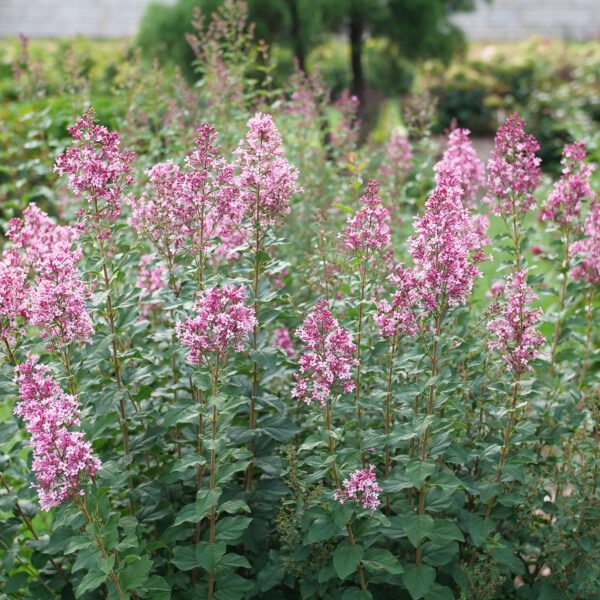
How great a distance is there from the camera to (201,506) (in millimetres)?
2455

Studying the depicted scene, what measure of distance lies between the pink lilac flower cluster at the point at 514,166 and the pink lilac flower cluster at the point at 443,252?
1.95 ft

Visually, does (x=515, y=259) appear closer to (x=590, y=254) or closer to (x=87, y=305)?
(x=590, y=254)

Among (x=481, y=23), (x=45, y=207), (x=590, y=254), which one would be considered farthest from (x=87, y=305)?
(x=481, y=23)

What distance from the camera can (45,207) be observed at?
611cm

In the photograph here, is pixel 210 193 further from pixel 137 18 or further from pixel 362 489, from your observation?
pixel 137 18

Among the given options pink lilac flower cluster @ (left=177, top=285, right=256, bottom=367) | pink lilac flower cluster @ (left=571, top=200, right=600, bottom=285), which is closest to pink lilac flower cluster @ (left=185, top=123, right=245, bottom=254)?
pink lilac flower cluster @ (left=177, top=285, right=256, bottom=367)

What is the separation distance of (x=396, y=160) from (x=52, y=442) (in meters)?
2.61

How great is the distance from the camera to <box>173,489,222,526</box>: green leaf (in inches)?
96.5

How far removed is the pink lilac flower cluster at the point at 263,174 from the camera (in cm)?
263

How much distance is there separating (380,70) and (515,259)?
30.4 feet

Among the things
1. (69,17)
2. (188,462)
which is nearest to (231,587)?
(188,462)

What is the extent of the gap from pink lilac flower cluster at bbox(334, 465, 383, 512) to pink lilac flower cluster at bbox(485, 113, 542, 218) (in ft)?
3.79

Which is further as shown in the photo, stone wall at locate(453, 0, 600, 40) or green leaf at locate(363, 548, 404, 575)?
stone wall at locate(453, 0, 600, 40)

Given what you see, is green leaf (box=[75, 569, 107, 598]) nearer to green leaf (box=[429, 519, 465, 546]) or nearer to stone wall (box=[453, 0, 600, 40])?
green leaf (box=[429, 519, 465, 546])
